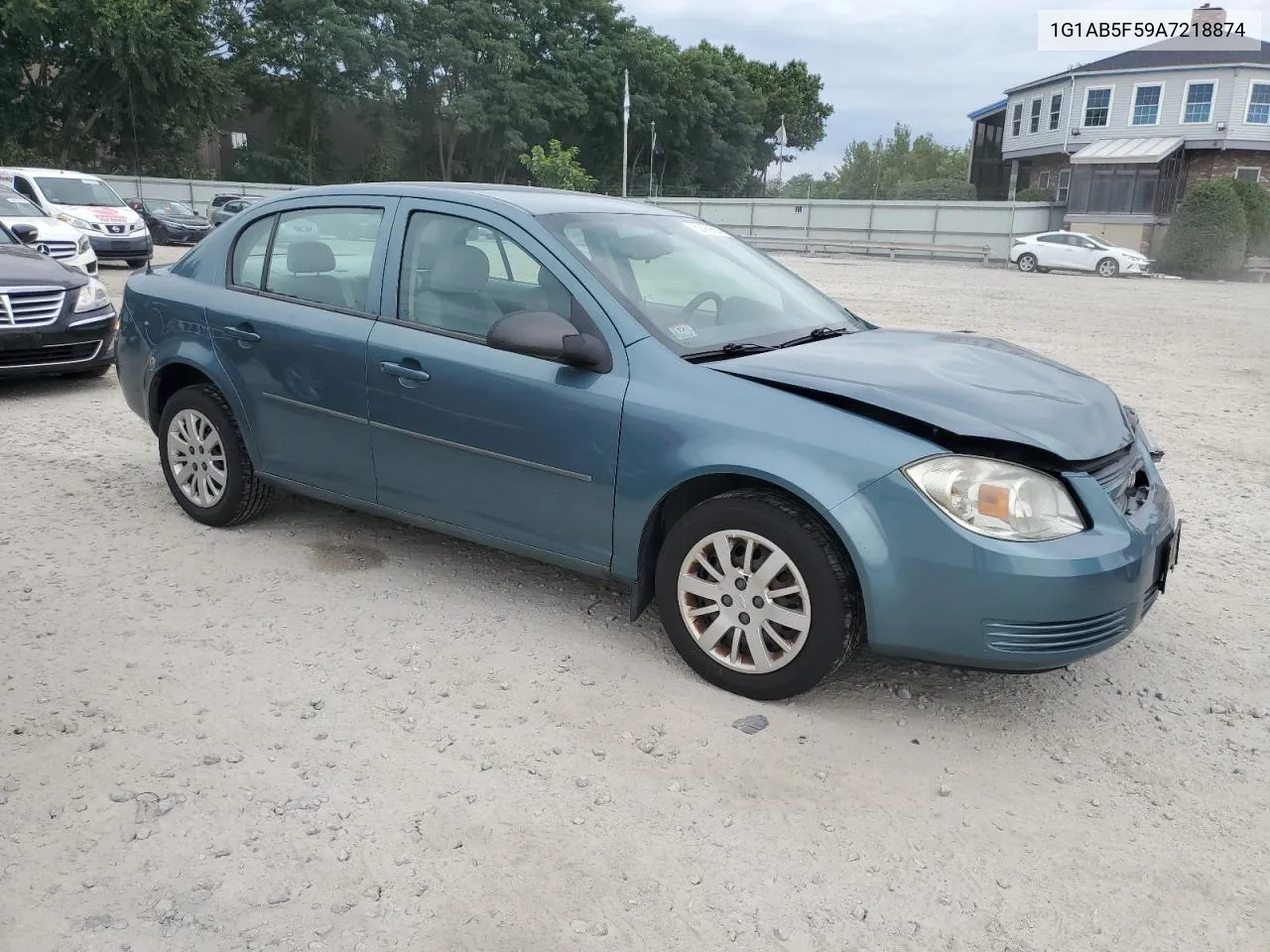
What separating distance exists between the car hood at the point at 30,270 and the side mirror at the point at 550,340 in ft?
19.8

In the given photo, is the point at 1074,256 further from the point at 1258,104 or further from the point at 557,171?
the point at 557,171

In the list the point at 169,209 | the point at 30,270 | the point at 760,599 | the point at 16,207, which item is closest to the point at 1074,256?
the point at 169,209

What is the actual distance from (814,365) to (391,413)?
1.73 metres

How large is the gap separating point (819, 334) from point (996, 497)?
1.30 metres

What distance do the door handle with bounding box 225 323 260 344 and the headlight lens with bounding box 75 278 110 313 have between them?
441 centimetres

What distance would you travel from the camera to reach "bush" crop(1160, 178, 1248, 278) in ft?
91.8

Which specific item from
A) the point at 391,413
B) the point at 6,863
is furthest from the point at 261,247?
the point at 6,863

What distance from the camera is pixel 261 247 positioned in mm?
4809

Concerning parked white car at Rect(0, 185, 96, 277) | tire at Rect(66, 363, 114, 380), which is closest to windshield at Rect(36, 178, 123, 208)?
parked white car at Rect(0, 185, 96, 277)

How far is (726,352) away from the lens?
3.76 meters

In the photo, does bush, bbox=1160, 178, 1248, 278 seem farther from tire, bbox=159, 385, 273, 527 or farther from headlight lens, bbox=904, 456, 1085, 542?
tire, bbox=159, 385, 273, 527

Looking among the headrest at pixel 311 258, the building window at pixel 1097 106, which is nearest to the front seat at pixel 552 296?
the headrest at pixel 311 258

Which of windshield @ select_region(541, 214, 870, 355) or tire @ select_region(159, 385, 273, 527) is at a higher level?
windshield @ select_region(541, 214, 870, 355)

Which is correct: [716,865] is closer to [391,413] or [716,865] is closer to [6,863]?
[6,863]
